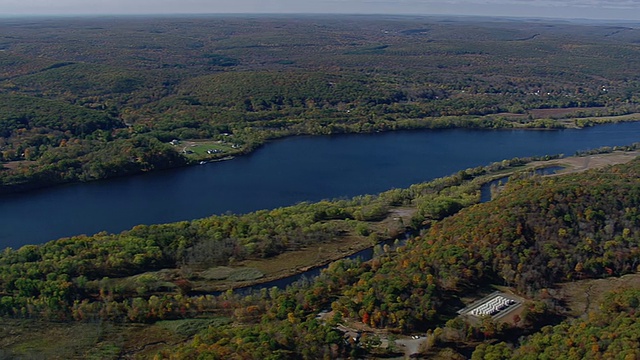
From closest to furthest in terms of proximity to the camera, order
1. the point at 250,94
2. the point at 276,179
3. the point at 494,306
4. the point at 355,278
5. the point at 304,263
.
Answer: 1. the point at 494,306
2. the point at 355,278
3. the point at 304,263
4. the point at 276,179
5. the point at 250,94

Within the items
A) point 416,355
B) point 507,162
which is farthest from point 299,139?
point 416,355

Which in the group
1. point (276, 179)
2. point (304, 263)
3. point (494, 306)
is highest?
point (276, 179)

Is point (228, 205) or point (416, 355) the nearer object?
point (416, 355)

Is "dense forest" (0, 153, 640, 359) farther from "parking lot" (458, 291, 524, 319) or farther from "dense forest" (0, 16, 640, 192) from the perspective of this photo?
"dense forest" (0, 16, 640, 192)

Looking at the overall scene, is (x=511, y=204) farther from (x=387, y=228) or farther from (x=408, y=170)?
(x=408, y=170)

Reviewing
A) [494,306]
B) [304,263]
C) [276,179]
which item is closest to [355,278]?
[304,263]

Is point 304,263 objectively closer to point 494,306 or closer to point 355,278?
point 355,278

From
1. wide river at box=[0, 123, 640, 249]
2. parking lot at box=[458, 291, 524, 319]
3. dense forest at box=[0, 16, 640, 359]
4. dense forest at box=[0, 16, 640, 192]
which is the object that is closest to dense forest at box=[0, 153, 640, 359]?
dense forest at box=[0, 16, 640, 359]
